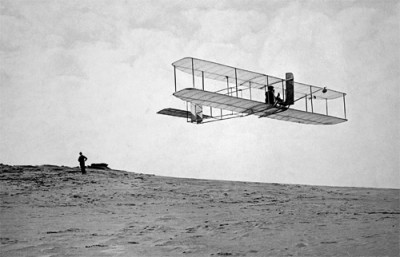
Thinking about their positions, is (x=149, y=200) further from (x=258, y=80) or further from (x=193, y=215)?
(x=258, y=80)

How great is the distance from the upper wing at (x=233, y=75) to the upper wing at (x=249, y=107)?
1176 millimetres

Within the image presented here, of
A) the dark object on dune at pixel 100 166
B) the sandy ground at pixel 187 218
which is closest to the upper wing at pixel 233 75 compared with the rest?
the sandy ground at pixel 187 218

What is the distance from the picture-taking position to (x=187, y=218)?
45.5 feet

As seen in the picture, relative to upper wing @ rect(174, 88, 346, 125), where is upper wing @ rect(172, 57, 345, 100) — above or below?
above

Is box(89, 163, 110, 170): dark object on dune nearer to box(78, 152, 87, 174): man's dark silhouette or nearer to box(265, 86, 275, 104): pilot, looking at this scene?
box(78, 152, 87, 174): man's dark silhouette

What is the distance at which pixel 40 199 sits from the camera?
1875 cm

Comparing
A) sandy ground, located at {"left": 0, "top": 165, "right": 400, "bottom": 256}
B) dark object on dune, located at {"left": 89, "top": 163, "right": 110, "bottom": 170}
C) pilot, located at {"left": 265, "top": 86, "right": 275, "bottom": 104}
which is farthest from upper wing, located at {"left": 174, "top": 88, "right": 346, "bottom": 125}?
dark object on dune, located at {"left": 89, "top": 163, "right": 110, "bottom": 170}

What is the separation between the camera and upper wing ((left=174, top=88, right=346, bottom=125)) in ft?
65.2

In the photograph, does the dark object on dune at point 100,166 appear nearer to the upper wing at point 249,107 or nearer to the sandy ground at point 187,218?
the sandy ground at point 187,218

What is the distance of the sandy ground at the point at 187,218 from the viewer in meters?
9.20

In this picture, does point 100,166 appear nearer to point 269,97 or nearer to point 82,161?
point 82,161

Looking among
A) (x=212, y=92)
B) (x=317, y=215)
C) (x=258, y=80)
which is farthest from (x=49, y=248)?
(x=258, y=80)

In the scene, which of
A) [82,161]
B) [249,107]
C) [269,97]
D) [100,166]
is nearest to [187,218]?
[249,107]

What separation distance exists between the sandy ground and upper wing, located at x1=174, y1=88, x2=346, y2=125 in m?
4.17
